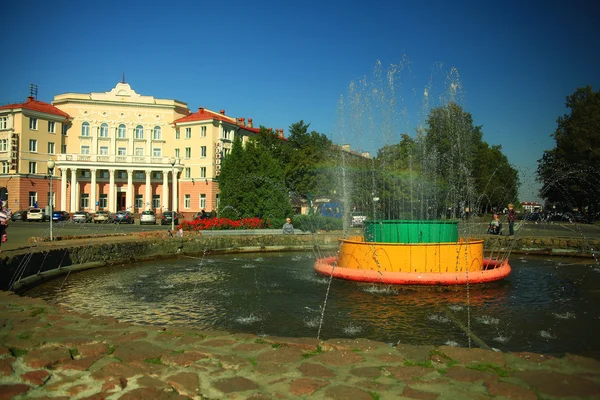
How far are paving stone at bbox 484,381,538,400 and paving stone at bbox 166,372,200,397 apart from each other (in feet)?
7.28

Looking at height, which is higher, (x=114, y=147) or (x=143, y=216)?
(x=114, y=147)

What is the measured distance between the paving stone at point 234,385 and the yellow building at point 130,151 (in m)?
58.8

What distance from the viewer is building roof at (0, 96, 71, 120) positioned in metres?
59.7

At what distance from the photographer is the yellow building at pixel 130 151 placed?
61500mm

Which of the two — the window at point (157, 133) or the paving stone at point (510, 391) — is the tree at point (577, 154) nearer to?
the paving stone at point (510, 391)


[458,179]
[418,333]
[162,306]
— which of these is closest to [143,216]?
[458,179]

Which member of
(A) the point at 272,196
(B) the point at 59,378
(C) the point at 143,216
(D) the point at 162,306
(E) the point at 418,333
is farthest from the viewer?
(C) the point at 143,216

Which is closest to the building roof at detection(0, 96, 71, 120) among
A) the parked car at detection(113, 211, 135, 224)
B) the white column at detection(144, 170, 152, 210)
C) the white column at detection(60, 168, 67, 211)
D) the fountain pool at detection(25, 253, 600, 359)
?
the white column at detection(60, 168, 67, 211)

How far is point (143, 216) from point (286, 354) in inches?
1851

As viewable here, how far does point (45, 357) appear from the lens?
4066mm

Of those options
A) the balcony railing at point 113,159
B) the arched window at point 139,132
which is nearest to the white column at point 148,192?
the balcony railing at point 113,159

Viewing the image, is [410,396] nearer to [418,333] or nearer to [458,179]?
[418,333]

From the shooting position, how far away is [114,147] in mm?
67125

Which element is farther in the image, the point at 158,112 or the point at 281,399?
the point at 158,112
